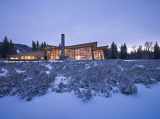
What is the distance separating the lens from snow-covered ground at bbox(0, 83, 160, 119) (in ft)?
6.52

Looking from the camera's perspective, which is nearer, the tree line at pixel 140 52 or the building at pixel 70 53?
the building at pixel 70 53

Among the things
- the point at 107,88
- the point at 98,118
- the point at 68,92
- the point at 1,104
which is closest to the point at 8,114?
the point at 1,104

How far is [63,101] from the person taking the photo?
8.61 feet

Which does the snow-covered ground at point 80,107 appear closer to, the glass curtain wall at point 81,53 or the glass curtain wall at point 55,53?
the glass curtain wall at point 81,53

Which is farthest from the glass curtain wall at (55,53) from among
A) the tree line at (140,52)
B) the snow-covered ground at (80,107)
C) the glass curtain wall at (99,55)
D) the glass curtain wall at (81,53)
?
the tree line at (140,52)

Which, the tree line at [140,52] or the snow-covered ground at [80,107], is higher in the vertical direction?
the tree line at [140,52]

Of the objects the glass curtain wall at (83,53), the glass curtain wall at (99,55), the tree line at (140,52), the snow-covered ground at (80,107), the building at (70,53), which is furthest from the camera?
the tree line at (140,52)

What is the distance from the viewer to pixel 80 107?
2287 millimetres

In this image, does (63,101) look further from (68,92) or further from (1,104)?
(1,104)

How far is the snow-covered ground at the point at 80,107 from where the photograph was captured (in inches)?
78.2

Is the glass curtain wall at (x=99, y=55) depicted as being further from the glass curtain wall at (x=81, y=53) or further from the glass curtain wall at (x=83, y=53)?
the glass curtain wall at (x=81, y=53)

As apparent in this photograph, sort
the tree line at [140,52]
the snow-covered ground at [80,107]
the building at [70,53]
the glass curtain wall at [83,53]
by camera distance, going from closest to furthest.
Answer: the snow-covered ground at [80,107] < the building at [70,53] < the glass curtain wall at [83,53] < the tree line at [140,52]

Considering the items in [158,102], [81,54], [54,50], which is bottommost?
[158,102]

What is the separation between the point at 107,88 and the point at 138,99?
3.83 ft
